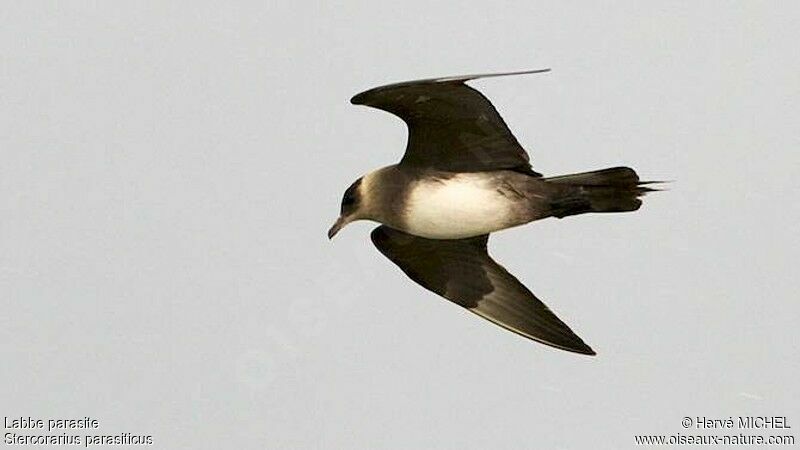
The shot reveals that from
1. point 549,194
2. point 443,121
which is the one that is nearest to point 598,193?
point 549,194

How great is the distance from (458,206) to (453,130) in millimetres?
605

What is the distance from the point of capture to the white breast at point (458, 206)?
1223 centimetres

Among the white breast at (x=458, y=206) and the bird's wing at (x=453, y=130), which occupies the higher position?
the bird's wing at (x=453, y=130)

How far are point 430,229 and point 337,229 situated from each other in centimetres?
78

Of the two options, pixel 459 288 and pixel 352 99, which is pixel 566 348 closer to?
pixel 459 288

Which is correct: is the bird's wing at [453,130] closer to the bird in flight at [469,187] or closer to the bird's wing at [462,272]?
the bird in flight at [469,187]

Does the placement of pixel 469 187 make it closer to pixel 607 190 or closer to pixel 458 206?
pixel 458 206

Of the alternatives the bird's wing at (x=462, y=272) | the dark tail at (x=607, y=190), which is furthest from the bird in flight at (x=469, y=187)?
the bird's wing at (x=462, y=272)

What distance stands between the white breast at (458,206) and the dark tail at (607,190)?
56 centimetres

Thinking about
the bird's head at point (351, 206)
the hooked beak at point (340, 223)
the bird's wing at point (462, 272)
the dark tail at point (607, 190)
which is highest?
the dark tail at point (607, 190)

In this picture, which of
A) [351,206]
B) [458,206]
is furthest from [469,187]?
[351,206]

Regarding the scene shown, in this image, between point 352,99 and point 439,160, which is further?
point 439,160

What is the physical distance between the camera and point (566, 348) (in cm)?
1249

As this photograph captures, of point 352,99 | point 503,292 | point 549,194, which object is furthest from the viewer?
point 503,292
